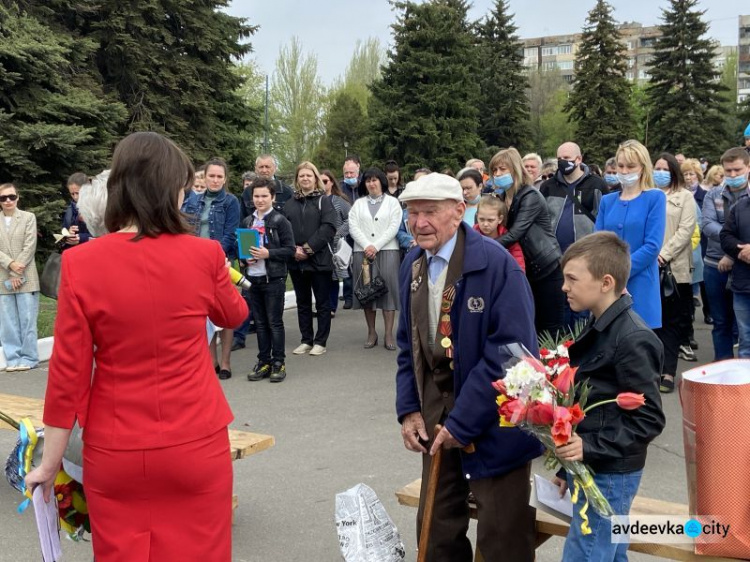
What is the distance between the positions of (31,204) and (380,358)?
9.28 meters

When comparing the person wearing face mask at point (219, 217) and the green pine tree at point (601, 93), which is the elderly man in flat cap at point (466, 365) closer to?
the person wearing face mask at point (219, 217)

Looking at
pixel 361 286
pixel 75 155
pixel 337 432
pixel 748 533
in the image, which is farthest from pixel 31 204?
pixel 748 533

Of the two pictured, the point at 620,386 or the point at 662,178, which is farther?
the point at 662,178

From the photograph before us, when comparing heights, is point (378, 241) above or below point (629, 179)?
below

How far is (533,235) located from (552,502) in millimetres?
3687

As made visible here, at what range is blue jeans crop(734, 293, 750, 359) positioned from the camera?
7535 millimetres

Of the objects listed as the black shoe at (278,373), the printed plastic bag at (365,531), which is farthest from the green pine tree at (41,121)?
the printed plastic bag at (365,531)

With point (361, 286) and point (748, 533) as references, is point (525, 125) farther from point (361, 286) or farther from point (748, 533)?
point (748, 533)

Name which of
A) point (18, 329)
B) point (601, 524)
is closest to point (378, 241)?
point (18, 329)

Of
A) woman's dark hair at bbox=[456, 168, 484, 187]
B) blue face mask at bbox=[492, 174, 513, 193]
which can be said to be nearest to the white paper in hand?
blue face mask at bbox=[492, 174, 513, 193]

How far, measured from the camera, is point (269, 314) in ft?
27.8

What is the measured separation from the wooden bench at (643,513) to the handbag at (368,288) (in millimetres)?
5782

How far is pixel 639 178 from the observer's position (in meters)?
6.75

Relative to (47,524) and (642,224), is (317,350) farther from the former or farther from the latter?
(47,524)
